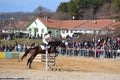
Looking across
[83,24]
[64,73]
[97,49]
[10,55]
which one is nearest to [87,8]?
[83,24]

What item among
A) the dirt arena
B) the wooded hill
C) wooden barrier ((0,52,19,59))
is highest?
the wooded hill

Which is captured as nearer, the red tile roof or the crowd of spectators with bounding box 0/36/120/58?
the crowd of spectators with bounding box 0/36/120/58

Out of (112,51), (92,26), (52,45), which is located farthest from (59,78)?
(92,26)

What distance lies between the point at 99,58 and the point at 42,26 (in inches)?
2283

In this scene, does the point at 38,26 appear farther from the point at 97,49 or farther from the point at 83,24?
the point at 97,49

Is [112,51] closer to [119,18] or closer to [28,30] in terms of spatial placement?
[119,18]

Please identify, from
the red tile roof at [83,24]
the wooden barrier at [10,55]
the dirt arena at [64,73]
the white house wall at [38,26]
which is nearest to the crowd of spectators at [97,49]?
the dirt arena at [64,73]

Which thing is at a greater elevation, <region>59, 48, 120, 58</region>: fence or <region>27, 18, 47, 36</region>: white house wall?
<region>27, 18, 47, 36</region>: white house wall

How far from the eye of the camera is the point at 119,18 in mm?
63281

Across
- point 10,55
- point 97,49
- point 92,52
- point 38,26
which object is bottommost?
point 10,55

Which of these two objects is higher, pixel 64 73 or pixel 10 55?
pixel 10 55

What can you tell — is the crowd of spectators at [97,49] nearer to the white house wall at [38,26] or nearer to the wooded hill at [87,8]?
the white house wall at [38,26]

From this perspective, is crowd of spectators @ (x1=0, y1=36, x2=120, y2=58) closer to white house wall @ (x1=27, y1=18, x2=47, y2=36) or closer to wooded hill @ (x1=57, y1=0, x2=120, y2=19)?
white house wall @ (x1=27, y1=18, x2=47, y2=36)

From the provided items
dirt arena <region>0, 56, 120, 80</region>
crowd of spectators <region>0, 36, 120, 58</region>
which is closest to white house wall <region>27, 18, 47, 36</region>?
crowd of spectators <region>0, 36, 120, 58</region>
